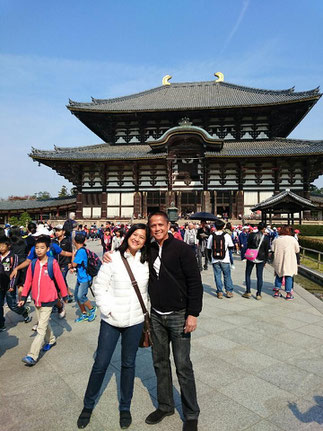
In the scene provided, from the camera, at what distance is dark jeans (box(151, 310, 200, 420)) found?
8.11 feet

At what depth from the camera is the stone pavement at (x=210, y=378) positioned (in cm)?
263

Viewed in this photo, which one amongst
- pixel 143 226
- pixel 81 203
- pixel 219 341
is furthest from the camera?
pixel 81 203

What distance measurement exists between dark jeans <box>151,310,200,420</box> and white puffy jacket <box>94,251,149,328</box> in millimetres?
227

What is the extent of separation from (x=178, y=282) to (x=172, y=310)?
0.85ft

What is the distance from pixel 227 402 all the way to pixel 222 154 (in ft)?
70.0

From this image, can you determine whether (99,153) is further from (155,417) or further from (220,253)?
(155,417)

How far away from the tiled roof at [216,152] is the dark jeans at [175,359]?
21242 millimetres

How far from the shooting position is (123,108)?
27484 millimetres

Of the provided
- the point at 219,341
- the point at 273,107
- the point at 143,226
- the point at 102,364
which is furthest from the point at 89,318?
the point at 273,107

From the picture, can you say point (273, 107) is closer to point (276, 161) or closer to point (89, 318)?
point (276, 161)

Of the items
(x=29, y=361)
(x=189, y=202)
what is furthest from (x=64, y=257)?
(x=189, y=202)

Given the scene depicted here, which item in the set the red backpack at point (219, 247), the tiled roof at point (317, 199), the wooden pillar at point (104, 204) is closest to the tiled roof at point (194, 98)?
the wooden pillar at point (104, 204)

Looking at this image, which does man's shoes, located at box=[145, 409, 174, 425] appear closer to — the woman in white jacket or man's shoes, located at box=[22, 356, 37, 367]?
the woman in white jacket

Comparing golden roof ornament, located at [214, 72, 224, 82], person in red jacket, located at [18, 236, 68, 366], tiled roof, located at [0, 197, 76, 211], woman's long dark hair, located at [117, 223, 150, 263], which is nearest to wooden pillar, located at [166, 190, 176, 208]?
tiled roof, located at [0, 197, 76, 211]
